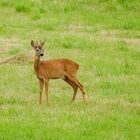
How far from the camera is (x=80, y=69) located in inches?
724

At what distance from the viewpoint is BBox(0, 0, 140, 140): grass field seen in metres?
11.9

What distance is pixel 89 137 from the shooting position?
11211mm

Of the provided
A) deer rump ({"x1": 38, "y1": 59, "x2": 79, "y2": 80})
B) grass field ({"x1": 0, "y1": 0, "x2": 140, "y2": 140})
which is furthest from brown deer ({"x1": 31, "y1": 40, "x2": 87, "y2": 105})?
grass field ({"x1": 0, "y1": 0, "x2": 140, "y2": 140})

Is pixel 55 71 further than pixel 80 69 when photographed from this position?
No

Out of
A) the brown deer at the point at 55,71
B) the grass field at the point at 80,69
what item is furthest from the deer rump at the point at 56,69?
the grass field at the point at 80,69

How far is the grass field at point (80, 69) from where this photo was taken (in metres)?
11.9

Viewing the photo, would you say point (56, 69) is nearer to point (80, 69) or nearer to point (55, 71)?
point (55, 71)

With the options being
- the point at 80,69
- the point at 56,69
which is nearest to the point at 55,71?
the point at 56,69

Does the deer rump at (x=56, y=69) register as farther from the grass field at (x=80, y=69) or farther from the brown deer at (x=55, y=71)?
the grass field at (x=80, y=69)

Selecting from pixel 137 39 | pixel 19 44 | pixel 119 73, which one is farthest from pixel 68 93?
pixel 137 39

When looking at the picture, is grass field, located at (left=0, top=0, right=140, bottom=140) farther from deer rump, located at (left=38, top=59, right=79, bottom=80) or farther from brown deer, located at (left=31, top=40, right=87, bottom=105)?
deer rump, located at (left=38, top=59, right=79, bottom=80)

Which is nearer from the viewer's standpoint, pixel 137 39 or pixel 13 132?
pixel 13 132

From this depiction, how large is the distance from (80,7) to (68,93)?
42.0 ft

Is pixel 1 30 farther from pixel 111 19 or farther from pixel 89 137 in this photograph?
pixel 89 137
